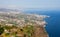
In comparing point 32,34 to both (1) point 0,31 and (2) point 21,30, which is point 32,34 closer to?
(2) point 21,30

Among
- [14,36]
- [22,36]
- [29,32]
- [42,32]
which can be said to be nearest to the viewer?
[14,36]

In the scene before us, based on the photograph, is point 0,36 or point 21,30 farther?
point 21,30

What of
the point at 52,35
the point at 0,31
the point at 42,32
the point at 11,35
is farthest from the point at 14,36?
the point at 52,35

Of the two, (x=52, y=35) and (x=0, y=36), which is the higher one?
(x=0, y=36)

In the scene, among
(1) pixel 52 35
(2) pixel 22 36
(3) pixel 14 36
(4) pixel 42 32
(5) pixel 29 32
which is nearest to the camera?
(3) pixel 14 36

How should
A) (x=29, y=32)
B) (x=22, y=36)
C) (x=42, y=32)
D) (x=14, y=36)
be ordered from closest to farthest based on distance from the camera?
(x=14, y=36), (x=22, y=36), (x=29, y=32), (x=42, y=32)

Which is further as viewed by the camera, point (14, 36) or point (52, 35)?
point (52, 35)

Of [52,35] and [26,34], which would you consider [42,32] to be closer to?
[26,34]

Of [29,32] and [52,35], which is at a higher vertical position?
[29,32]

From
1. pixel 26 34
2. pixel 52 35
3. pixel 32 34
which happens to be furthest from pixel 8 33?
pixel 52 35
